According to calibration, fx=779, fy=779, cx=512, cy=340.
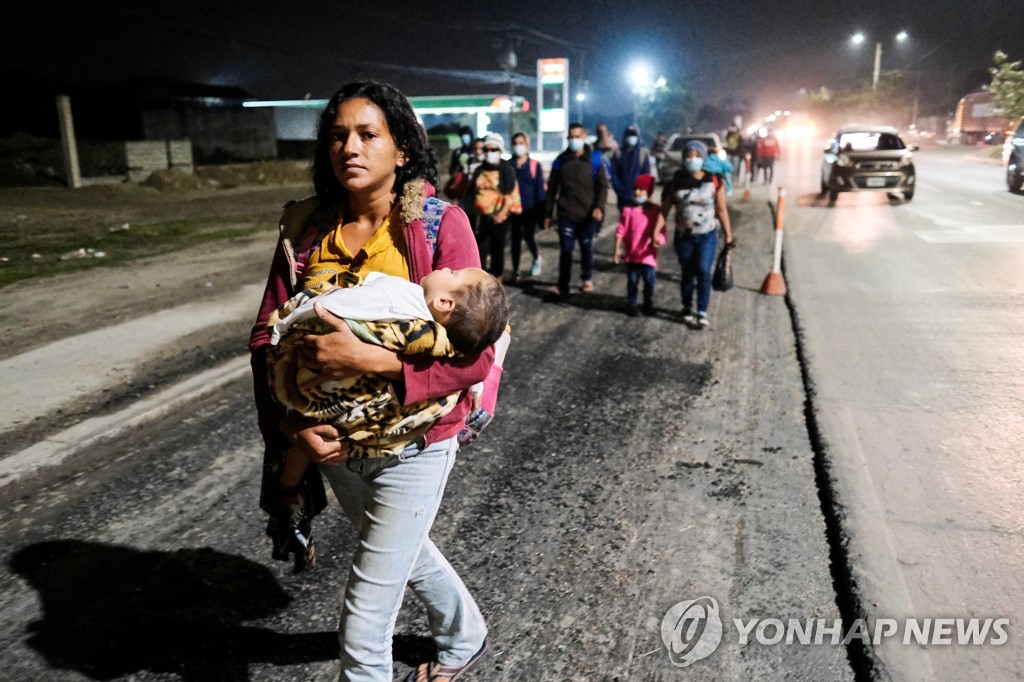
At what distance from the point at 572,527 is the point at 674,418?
1895 mm

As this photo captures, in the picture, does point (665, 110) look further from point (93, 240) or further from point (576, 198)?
point (576, 198)

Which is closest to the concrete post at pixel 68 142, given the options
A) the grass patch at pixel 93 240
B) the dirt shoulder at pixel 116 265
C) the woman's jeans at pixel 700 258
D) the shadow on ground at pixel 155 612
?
the dirt shoulder at pixel 116 265

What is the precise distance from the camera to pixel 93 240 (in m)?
14.3

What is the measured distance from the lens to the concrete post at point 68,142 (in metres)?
22.4

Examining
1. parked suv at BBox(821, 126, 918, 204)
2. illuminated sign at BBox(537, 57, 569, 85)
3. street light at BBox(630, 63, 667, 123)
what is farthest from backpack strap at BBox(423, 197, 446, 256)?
illuminated sign at BBox(537, 57, 569, 85)

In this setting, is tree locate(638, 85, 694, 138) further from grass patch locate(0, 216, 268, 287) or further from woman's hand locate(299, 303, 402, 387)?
woman's hand locate(299, 303, 402, 387)

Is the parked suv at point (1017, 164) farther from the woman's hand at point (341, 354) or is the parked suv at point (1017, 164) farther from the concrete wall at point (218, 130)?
the concrete wall at point (218, 130)

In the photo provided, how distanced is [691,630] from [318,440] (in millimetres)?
2004

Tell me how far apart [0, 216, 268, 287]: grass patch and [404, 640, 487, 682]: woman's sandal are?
10.1m

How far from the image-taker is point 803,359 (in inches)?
280

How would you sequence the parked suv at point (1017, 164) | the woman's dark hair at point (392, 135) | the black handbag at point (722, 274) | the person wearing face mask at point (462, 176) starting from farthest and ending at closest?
the parked suv at point (1017, 164) → the person wearing face mask at point (462, 176) → the black handbag at point (722, 274) → the woman's dark hair at point (392, 135)

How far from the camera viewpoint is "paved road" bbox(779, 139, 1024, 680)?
3490 mm

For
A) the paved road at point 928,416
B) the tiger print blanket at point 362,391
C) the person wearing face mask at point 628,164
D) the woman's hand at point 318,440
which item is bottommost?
the paved road at point 928,416

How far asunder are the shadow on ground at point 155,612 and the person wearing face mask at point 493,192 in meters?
6.58
